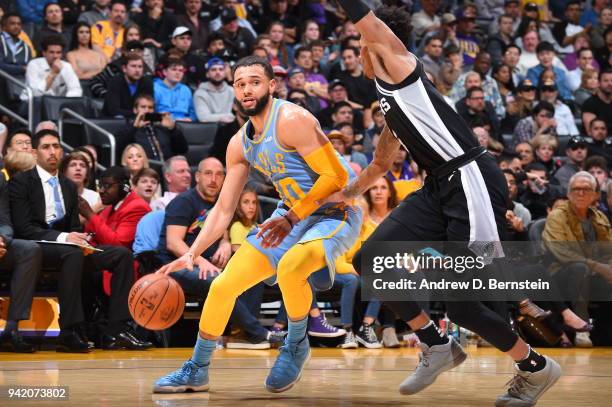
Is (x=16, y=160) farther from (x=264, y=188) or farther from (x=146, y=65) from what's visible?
(x=146, y=65)

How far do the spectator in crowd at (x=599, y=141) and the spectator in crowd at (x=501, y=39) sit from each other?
8.90 feet

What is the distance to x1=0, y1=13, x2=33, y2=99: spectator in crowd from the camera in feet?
40.0

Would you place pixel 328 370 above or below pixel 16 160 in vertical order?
below

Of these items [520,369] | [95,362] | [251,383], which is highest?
[520,369]

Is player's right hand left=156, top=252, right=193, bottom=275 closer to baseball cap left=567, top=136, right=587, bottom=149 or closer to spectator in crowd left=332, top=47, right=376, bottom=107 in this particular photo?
baseball cap left=567, top=136, right=587, bottom=149

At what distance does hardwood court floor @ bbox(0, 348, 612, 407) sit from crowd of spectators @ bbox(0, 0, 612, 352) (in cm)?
78

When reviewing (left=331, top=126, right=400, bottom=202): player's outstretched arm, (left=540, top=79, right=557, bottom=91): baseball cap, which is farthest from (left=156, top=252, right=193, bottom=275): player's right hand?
(left=540, top=79, right=557, bottom=91): baseball cap

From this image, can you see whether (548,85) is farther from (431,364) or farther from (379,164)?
(431,364)

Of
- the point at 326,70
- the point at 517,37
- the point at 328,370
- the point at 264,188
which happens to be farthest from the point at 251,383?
the point at 517,37

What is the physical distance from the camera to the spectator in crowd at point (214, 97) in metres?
12.4

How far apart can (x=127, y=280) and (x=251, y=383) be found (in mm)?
2843

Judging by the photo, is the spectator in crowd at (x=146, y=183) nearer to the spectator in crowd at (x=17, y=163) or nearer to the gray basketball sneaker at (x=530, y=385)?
the spectator in crowd at (x=17, y=163)

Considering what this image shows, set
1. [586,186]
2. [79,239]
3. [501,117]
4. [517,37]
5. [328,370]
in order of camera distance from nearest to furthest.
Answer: [328,370]
[79,239]
[586,186]
[501,117]
[517,37]

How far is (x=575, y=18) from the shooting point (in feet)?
58.2
